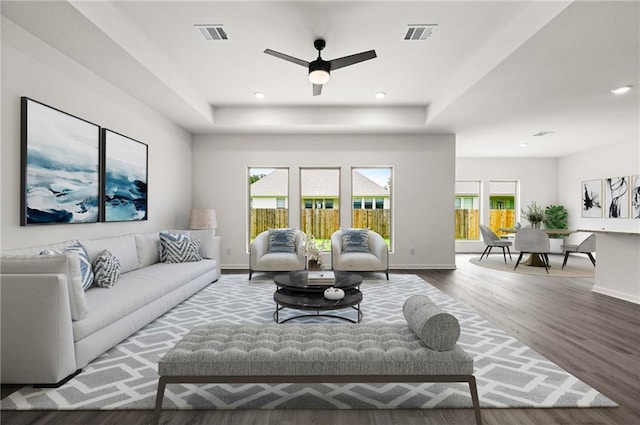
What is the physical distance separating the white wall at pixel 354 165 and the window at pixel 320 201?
0.28 meters

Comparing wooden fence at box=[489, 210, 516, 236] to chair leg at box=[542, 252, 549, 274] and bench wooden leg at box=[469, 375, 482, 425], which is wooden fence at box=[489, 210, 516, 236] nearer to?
chair leg at box=[542, 252, 549, 274]

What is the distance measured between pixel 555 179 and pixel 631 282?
245 inches

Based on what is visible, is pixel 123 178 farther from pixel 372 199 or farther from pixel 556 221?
pixel 556 221

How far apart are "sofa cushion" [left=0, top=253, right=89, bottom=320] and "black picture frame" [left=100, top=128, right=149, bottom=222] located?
1845 mm

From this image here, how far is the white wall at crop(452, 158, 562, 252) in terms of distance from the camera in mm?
9641

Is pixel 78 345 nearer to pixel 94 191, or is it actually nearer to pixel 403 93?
pixel 94 191

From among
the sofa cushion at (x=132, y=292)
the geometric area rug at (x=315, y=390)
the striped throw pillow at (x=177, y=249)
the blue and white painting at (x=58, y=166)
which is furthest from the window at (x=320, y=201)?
the geometric area rug at (x=315, y=390)

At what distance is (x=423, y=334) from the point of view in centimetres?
189

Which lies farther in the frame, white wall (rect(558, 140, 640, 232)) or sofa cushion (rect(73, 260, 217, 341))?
white wall (rect(558, 140, 640, 232))

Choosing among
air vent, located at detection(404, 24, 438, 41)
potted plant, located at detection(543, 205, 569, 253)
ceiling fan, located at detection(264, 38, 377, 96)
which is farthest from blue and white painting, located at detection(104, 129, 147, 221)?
potted plant, located at detection(543, 205, 569, 253)

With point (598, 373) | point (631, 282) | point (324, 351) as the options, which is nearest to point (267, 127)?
point (324, 351)

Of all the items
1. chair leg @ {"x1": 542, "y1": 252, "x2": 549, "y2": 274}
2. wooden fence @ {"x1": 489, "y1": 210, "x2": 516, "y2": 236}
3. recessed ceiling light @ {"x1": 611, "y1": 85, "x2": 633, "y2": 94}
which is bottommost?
chair leg @ {"x1": 542, "y1": 252, "x2": 549, "y2": 274}

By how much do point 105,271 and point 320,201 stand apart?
440 cm

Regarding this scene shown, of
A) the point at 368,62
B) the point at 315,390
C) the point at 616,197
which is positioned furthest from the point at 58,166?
the point at 616,197
